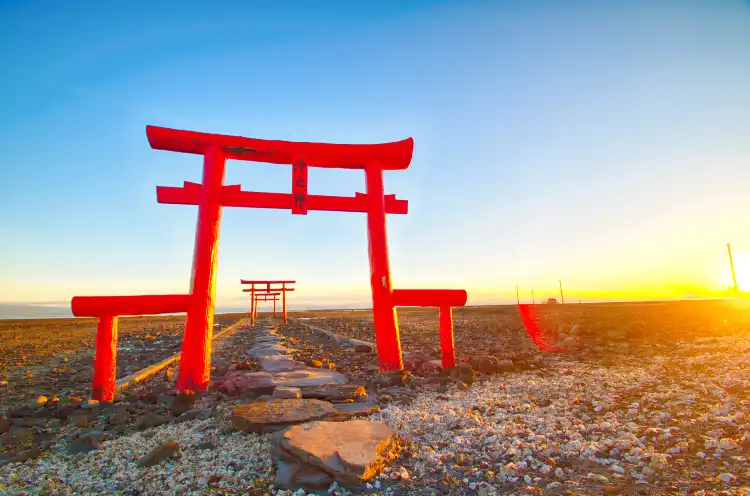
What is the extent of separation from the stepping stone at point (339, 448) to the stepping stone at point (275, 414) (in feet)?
1.17

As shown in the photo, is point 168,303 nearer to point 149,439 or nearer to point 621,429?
point 149,439

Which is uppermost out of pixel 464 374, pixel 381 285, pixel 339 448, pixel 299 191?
pixel 299 191

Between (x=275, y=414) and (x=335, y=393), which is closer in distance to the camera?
(x=275, y=414)

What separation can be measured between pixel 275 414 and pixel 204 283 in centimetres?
231

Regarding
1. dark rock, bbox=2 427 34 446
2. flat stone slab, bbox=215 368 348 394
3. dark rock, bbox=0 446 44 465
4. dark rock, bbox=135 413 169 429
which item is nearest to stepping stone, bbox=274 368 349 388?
flat stone slab, bbox=215 368 348 394

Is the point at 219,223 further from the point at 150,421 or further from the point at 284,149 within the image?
the point at 150,421

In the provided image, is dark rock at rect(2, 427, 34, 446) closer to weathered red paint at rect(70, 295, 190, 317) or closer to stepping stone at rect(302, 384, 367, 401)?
weathered red paint at rect(70, 295, 190, 317)

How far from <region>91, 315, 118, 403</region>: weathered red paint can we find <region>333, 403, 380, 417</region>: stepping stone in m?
2.77

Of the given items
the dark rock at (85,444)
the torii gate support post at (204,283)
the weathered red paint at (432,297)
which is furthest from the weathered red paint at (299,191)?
the dark rock at (85,444)

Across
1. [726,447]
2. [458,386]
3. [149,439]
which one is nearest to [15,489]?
[149,439]

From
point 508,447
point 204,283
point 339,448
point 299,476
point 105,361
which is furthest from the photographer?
point 204,283

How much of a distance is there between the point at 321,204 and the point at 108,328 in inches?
123

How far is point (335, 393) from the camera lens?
13.0 feet

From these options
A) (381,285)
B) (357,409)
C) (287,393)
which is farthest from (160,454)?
(381,285)
